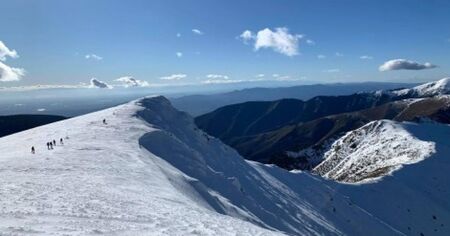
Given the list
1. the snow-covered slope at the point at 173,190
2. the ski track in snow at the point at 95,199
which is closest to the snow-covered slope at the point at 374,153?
the snow-covered slope at the point at 173,190

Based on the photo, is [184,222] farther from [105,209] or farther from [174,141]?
[174,141]

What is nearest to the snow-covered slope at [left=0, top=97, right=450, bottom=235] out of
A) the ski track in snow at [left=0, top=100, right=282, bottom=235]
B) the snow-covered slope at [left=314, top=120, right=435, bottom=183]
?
the ski track in snow at [left=0, top=100, right=282, bottom=235]

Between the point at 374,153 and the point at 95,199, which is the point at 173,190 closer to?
the point at 95,199

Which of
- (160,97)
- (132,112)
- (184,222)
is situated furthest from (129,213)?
(160,97)

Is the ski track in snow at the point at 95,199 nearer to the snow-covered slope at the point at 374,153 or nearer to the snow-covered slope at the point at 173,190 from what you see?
the snow-covered slope at the point at 173,190

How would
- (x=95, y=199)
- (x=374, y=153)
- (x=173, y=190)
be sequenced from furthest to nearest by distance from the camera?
1. (x=374, y=153)
2. (x=173, y=190)
3. (x=95, y=199)

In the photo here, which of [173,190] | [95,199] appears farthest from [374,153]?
[95,199]
